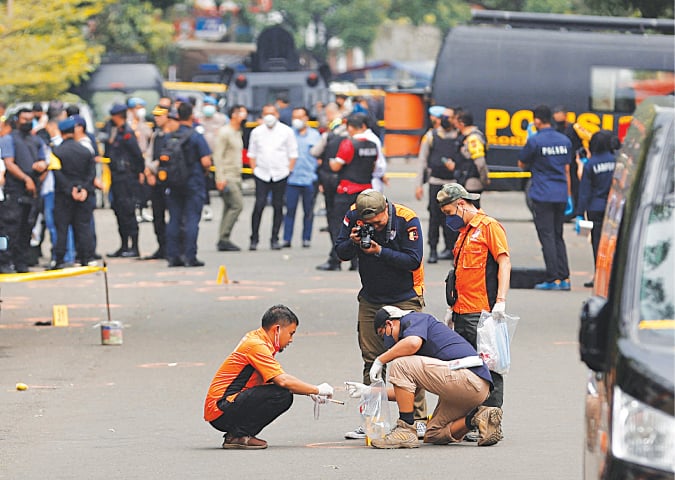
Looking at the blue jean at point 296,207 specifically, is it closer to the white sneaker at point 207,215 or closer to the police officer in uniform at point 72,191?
the police officer in uniform at point 72,191

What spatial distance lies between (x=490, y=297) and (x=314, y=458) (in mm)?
1825

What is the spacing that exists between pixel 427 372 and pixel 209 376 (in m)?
3.48

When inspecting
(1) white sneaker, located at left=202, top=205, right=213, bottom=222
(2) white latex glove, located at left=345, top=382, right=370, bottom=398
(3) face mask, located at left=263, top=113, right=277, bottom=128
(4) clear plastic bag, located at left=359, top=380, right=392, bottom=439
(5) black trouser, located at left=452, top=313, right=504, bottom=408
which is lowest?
(1) white sneaker, located at left=202, top=205, right=213, bottom=222

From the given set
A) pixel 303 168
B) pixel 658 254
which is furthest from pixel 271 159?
pixel 658 254

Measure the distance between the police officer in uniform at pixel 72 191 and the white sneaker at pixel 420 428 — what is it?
9.68 metres

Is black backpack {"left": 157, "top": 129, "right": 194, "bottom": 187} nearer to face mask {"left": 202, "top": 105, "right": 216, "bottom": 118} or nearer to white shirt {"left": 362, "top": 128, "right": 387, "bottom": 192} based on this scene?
white shirt {"left": 362, "top": 128, "right": 387, "bottom": 192}

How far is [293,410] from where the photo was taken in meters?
11.5

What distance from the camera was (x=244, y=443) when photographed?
9.88m

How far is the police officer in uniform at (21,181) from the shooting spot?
1877cm

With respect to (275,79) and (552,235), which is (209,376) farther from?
(275,79)

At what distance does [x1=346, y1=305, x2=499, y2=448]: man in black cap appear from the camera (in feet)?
31.4

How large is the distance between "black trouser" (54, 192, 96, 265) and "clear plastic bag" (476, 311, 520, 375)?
10.0 metres

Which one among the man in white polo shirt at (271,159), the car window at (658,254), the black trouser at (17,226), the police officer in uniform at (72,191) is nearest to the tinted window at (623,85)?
the man in white polo shirt at (271,159)

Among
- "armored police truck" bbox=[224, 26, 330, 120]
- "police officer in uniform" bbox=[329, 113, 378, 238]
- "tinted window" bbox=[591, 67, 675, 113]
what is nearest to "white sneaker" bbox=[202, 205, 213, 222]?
"armored police truck" bbox=[224, 26, 330, 120]
